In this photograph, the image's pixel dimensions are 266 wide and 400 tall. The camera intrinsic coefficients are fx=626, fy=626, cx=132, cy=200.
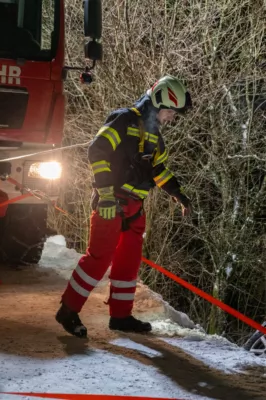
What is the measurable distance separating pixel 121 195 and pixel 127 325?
3.19 ft

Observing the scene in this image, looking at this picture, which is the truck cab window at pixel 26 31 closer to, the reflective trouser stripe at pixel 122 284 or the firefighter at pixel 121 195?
the firefighter at pixel 121 195

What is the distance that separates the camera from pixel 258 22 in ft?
36.6

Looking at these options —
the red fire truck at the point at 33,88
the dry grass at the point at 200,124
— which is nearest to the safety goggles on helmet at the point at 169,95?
the red fire truck at the point at 33,88

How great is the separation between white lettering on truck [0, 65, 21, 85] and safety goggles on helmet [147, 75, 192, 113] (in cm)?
162

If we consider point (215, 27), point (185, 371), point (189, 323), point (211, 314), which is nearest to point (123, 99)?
point (215, 27)

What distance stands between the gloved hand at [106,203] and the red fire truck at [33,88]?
1.70m

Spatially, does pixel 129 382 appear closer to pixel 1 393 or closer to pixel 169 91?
pixel 1 393

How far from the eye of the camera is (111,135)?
4.14 m

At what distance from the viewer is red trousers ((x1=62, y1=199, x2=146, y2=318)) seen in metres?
4.19

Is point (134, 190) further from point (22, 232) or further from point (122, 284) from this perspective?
point (22, 232)

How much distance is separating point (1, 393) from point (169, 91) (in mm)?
2255

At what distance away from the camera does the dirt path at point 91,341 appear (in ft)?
11.5

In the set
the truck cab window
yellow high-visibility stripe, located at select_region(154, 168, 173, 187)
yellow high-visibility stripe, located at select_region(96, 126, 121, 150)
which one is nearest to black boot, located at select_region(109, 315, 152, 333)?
yellow high-visibility stripe, located at select_region(154, 168, 173, 187)

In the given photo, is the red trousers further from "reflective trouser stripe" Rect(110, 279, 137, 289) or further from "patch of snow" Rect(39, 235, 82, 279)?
"patch of snow" Rect(39, 235, 82, 279)
